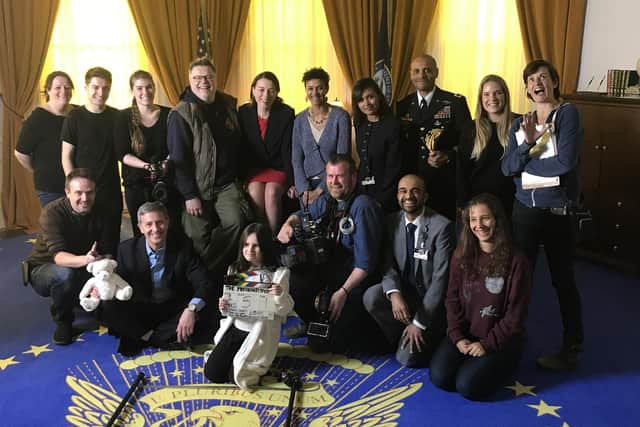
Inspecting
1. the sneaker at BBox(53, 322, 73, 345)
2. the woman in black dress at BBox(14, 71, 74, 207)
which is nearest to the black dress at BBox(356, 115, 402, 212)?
the sneaker at BBox(53, 322, 73, 345)

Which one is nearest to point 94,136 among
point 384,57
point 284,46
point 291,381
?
point 291,381

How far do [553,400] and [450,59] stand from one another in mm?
3701

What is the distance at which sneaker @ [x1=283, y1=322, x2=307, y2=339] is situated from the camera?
3572 mm

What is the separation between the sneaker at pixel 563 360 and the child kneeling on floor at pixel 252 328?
1.25 meters

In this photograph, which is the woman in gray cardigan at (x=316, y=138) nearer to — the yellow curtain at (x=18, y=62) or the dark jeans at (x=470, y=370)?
the dark jeans at (x=470, y=370)

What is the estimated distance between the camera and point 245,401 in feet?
9.53

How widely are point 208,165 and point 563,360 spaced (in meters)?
2.18

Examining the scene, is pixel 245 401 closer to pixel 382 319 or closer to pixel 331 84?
pixel 382 319

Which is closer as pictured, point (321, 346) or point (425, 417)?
point (425, 417)

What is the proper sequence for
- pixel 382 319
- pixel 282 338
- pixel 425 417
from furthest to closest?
pixel 282 338 → pixel 382 319 → pixel 425 417

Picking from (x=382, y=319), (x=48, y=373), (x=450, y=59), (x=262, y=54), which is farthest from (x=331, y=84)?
(x=48, y=373)

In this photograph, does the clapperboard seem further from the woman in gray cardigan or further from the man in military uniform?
the man in military uniform

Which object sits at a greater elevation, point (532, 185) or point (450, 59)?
point (450, 59)

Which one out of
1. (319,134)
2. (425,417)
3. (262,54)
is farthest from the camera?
(262,54)
